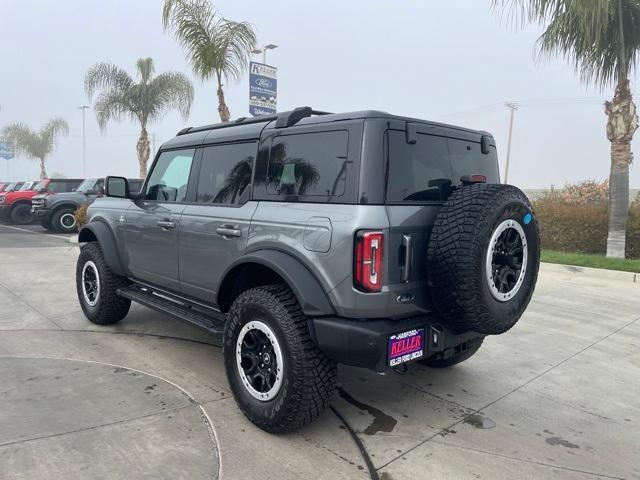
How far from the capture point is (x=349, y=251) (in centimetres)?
277

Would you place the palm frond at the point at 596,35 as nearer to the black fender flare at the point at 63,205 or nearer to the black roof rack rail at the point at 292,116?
the black roof rack rail at the point at 292,116

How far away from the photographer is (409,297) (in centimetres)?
294

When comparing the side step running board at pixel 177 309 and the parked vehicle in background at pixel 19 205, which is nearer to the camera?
the side step running board at pixel 177 309

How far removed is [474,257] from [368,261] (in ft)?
1.93

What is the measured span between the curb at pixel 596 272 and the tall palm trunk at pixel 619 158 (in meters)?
1.25

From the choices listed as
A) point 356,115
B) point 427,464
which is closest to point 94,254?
point 356,115

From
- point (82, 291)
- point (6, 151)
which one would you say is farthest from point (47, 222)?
point (6, 151)

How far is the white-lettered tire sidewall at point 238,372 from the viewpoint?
3.00m

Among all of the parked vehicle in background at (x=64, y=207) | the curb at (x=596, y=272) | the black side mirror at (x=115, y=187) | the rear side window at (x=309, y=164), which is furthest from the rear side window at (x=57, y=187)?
the rear side window at (x=309, y=164)

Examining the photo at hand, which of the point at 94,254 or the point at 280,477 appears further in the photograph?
the point at 94,254

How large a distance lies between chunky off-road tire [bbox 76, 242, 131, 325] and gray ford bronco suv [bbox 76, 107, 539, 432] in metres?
1.70

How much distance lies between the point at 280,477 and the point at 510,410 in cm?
181

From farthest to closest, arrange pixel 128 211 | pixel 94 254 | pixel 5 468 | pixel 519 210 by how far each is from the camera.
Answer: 1. pixel 94 254
2. pixel 128 211
3. pixel 519 210
4. pixel 5 468

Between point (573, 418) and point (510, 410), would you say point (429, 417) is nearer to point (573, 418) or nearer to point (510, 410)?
point (510, 410)
